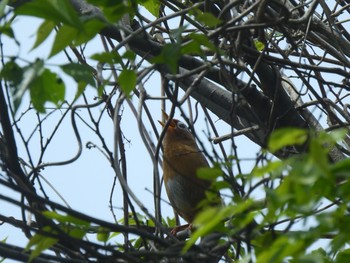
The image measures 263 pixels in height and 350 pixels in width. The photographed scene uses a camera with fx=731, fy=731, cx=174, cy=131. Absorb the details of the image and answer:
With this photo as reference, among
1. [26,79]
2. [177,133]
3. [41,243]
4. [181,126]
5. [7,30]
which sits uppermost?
[181,126]

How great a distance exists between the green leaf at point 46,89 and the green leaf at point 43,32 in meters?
0.08

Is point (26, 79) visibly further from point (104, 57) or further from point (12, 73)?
point (104, 57)

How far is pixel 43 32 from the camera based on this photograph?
1.72 metres

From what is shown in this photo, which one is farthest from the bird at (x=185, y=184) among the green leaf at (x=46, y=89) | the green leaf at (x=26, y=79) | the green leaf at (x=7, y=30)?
the green leaf at (x=26, y=79)

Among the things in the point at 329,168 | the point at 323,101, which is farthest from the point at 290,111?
the point at 329,168

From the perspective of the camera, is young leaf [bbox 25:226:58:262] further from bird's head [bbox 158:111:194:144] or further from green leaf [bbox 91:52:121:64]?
bird's head [bbox 158:111:194:144]

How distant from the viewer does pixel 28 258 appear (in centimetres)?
198

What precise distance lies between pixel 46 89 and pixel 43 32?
136mm

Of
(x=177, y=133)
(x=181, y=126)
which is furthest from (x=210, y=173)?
(x=181, y=126)

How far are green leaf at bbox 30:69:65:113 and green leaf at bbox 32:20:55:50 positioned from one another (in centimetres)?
8

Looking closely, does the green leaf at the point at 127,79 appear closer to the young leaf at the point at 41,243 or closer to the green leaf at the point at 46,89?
the green leaf at the point at 46,89

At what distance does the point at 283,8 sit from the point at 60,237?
115 centimetres

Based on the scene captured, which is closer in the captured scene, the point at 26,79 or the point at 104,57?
the point at 26,79

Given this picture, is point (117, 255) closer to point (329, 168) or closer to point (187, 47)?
point (187, 47)
